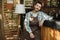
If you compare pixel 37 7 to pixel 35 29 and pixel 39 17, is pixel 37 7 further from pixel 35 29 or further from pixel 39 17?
pixel 35 29

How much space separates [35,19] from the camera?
2863 millimetres

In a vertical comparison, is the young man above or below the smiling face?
below

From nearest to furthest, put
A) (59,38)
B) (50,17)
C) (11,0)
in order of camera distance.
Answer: (59,38), (50,17), (11,0)

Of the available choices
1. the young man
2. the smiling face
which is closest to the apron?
the young man

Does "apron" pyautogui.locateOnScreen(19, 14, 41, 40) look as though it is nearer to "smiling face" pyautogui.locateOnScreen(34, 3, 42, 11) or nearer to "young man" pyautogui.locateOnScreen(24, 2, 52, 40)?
"young man" pyautogui.locateOnScreen(24, 2, 52, 40)

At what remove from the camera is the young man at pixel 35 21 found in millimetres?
2848

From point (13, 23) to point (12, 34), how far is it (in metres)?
0.19

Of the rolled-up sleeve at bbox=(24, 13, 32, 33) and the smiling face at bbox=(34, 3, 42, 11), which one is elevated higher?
the smiling face at bbox=(34, 3, 42, 11)

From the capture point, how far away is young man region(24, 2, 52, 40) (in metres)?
2.85

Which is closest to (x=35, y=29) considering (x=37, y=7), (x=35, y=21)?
(x=35, y=21)

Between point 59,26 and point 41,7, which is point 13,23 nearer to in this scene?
point 41,7

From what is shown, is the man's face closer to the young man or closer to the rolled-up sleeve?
the young man

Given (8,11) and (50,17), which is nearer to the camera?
(50,17)

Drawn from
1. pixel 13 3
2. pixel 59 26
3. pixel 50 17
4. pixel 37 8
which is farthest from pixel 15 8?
pixel 59 26
